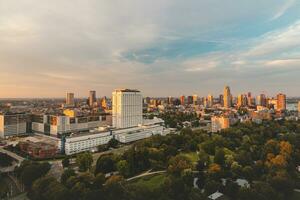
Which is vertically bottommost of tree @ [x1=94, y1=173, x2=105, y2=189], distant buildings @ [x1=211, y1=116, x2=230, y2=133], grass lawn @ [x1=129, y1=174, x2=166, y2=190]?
grass lawn @ [x1=129, y1=174, x2=166, y2=190]

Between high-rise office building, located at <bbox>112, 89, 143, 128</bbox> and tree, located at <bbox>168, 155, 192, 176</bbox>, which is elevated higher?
high-rise office building, located at <bbox>112, 89, 143, 128</bbox>

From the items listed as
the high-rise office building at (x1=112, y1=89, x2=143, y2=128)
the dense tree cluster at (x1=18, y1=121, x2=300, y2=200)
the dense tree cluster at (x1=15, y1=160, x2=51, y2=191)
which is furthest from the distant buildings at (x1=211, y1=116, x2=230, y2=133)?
the dense tree cluster at (x1=15, y1=160, x2=51, y2=191)

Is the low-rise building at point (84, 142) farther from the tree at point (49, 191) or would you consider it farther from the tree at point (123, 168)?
the tree at point (49, 191)

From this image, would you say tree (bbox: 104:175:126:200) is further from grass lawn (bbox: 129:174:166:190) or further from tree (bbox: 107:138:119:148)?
tree (bbox: 107:138:119:148)

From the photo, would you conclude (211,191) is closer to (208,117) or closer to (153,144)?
(153,144)

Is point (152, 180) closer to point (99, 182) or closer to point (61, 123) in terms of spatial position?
point (99, 182)

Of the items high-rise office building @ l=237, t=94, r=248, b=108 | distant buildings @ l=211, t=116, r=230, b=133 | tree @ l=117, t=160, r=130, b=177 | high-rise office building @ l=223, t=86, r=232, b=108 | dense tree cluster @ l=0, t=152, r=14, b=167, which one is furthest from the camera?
high-rise office building @ l=237, t=94, r=248, b=108

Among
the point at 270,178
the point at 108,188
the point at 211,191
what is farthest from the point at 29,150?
the point at 270,178
